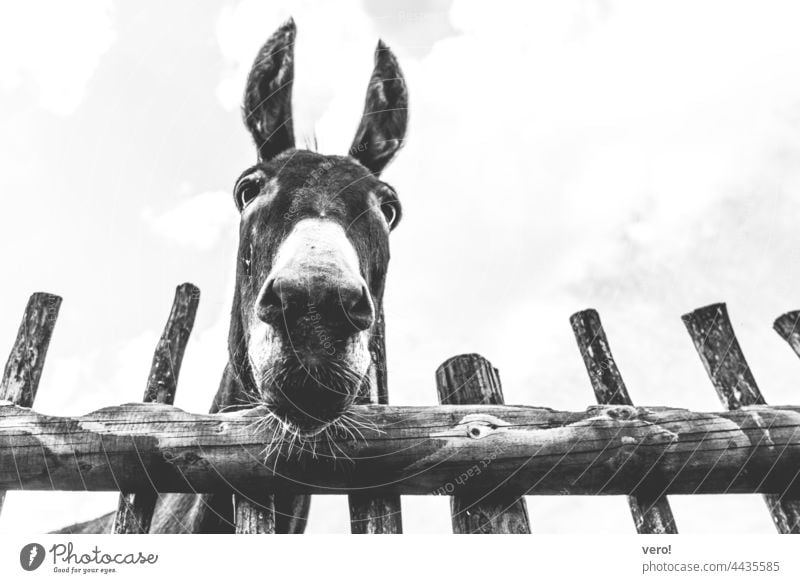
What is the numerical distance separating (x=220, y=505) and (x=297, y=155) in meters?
1.11

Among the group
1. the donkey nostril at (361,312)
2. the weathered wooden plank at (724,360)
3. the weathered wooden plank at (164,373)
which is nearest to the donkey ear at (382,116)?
the weathered wooden plank at (164,373)

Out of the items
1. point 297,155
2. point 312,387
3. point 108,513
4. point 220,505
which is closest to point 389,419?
point 312,387

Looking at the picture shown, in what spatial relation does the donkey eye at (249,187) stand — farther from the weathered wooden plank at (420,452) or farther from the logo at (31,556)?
the logo at (31,556)

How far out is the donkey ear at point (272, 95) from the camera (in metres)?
1.77

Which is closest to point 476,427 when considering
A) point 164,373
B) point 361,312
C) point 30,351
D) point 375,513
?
point 375,513

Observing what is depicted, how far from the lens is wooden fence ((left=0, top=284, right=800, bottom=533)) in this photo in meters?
A: 1.10

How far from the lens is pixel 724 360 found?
157 cm

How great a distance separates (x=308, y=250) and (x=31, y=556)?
3.25 feet

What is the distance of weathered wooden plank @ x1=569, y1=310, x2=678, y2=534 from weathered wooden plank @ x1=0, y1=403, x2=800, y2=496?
0.20ft

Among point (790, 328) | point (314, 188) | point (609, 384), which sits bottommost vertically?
point (609, 384)

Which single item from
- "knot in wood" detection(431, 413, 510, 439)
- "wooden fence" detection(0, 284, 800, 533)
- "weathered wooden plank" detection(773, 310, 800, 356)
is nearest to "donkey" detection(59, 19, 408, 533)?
"wooden fence" detection(0, 284, 800, 533)

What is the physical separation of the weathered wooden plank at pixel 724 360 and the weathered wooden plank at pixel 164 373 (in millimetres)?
1679
